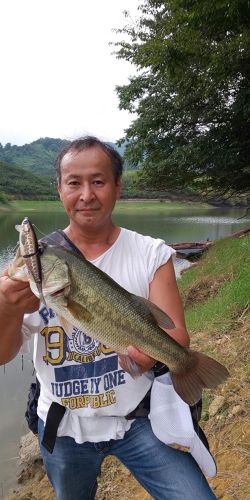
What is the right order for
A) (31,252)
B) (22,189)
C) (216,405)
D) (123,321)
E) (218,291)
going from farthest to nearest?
(22,189), (218,291), (216,405), (123,321), (31,252)

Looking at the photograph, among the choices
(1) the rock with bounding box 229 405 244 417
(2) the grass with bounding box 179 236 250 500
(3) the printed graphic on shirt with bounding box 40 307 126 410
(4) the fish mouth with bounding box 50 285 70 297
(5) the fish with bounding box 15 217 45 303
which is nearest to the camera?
(5) the fish with bounding box 15 217 45 303

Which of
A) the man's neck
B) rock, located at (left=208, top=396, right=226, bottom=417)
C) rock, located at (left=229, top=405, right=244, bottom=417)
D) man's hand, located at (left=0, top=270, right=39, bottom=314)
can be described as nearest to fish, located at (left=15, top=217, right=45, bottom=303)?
man's hand, located at (left=0, top=270, right=39, bottom=314)

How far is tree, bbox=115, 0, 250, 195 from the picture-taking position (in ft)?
29.8

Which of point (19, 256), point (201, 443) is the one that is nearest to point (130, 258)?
point (19, 256)

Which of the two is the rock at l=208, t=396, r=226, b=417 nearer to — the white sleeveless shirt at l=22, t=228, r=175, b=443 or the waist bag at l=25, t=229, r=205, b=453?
the waist bag at l=25, t=229, r=205, b=453

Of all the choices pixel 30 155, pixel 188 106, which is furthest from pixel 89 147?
pixel 30 155

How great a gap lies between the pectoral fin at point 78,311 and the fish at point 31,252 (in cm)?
20

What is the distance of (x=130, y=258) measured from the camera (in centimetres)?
227

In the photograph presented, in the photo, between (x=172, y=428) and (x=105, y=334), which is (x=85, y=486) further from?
(x=105, y=334)

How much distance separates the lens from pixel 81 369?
2.17m

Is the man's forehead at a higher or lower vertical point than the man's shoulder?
higher

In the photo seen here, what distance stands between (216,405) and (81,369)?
2627 millimetres

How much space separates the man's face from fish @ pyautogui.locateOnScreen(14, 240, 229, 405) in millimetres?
313

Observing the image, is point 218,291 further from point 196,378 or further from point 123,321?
point 123,321
